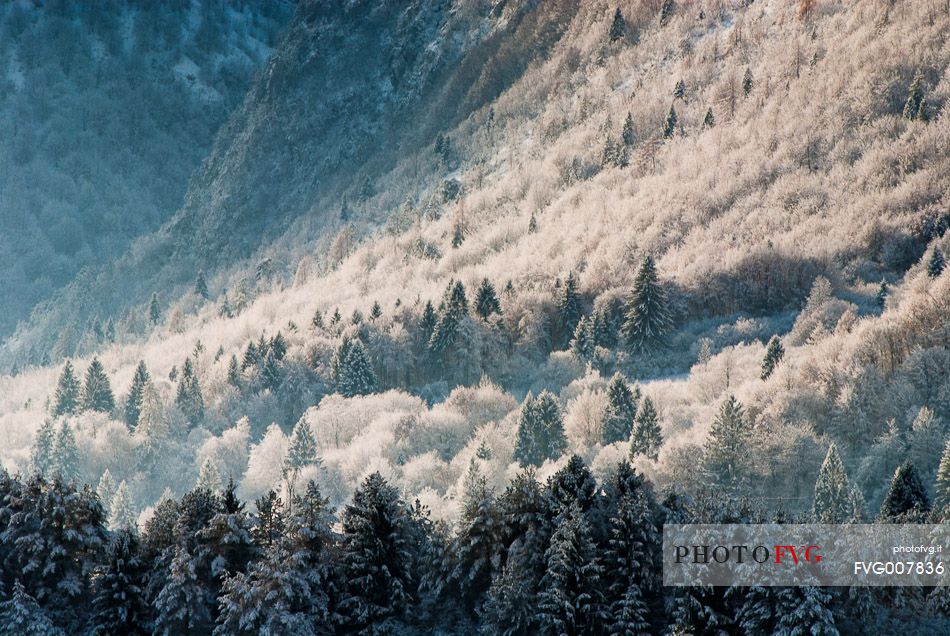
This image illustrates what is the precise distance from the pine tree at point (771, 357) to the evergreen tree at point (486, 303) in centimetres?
4717

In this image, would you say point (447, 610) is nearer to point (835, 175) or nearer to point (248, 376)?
point (248, 376)

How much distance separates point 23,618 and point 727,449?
68840mm

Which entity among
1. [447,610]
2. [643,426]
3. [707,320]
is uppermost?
[447,610]

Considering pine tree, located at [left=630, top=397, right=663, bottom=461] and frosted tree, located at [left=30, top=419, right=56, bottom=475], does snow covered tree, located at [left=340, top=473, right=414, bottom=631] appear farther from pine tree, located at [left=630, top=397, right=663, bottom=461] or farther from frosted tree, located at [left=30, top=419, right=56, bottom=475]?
frosted tree, located at [left=30, top=419, right=56, bottom=475]

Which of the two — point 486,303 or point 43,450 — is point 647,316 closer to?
point 486,303

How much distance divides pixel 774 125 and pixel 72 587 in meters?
164

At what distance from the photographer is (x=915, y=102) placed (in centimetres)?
17238

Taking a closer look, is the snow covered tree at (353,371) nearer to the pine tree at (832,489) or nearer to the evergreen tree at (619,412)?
the evergreen tree at (619,412)

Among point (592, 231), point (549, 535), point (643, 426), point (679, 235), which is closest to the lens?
point (549, 535)

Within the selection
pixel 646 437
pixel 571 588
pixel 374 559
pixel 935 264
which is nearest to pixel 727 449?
pixel 646 437

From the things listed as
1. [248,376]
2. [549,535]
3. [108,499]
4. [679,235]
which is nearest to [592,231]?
[679,235]

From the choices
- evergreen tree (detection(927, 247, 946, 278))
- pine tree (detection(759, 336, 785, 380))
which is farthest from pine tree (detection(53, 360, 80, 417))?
evergreen tree (detection(927, 247, 946, 278))

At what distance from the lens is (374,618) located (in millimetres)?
56906

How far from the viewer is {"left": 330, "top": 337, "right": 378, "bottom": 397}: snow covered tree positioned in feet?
509
